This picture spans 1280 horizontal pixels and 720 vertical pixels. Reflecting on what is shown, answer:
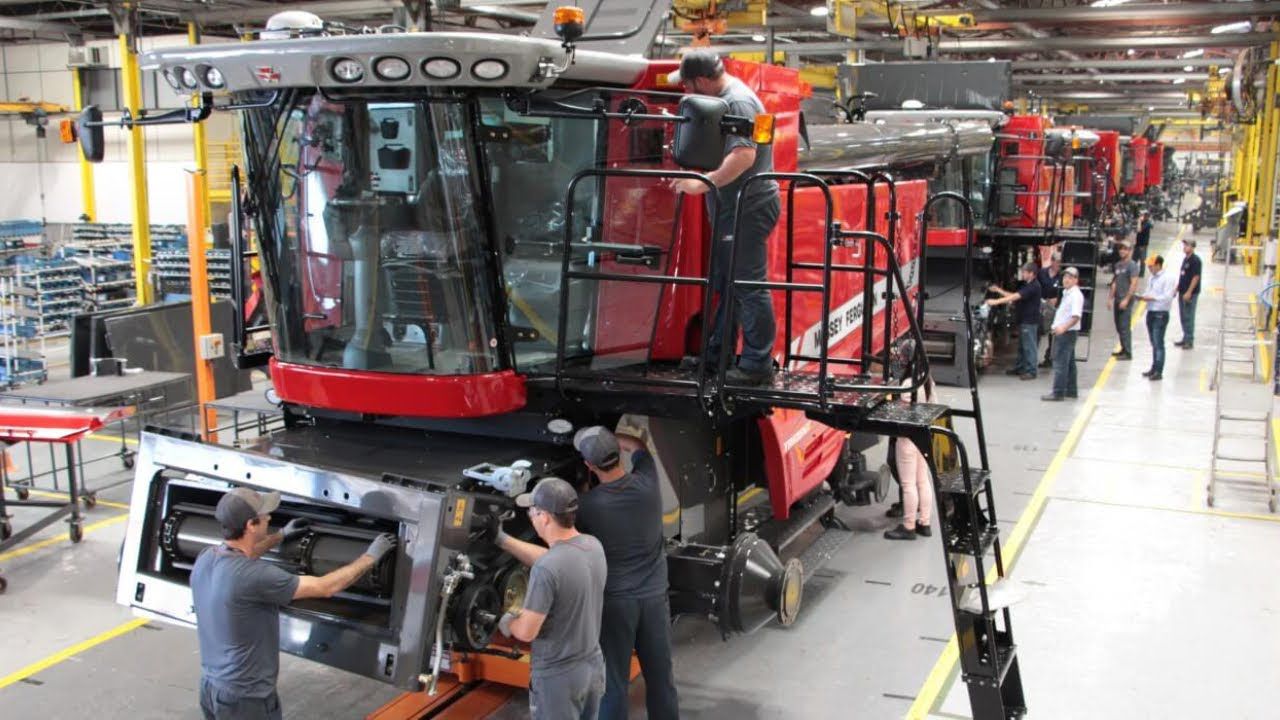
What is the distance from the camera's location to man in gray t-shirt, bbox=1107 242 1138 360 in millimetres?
16219

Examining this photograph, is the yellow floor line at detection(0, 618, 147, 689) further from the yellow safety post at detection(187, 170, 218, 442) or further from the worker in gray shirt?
the worker in gray shirt

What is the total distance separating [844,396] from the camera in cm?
527

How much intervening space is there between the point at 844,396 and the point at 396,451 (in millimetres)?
2209

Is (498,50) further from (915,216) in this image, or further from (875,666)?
(915,216)

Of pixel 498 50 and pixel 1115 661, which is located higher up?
pixel 498 50

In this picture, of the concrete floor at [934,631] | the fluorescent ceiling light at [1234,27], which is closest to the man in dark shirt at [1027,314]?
the concrete floor at [934,631]

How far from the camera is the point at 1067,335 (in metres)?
13.6

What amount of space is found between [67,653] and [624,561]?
12.8 feet

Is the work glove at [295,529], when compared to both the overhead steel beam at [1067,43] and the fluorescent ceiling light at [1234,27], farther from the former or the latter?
the fluorescent ceiling light at [1234,27]

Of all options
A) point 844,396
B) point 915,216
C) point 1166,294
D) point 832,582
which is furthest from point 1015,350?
point 844,396

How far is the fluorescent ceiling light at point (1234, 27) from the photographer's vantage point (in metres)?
23.6

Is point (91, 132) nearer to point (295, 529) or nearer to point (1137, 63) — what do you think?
point (295, 529)

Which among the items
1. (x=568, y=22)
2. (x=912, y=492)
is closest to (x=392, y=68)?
(x=568, y=22)

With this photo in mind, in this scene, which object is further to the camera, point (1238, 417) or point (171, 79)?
point (1238, 417)
